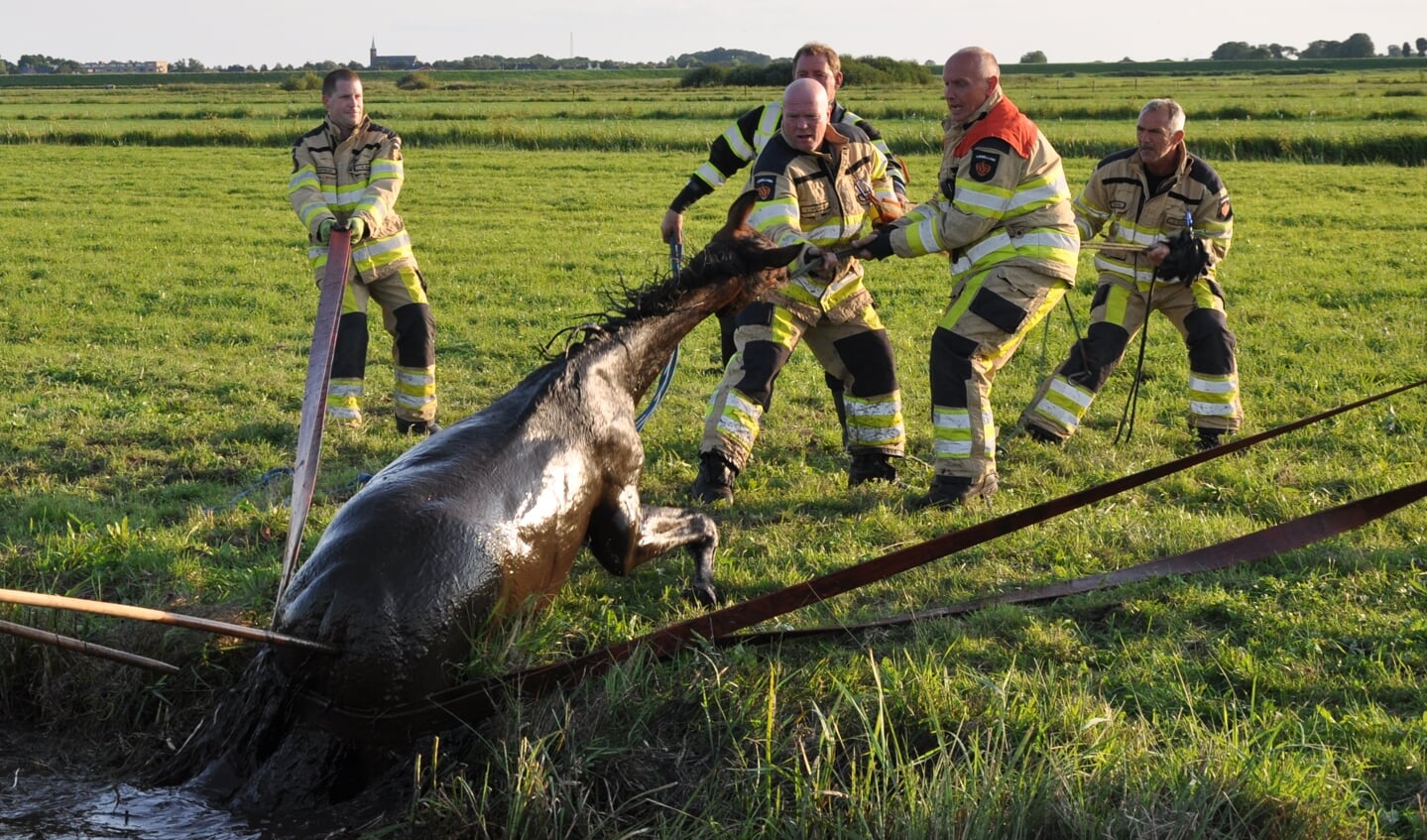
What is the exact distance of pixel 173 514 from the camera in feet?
22.7

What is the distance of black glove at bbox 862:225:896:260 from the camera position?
7.07 meters

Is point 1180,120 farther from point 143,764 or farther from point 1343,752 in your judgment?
point 143,764

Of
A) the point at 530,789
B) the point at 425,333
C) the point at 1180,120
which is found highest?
the point at 1180,120

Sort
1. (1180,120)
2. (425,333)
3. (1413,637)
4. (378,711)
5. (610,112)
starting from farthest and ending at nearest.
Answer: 1. (610,112)
2. (425,333)
3. (1180,120)
4. (1413,637)
5. (378,711)

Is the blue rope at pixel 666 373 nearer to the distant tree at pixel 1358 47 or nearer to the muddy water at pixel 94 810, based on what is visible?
the muddy water at pixel 94 810

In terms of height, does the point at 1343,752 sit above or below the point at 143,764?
above

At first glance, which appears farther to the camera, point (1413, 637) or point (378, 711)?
point (1413, 637)

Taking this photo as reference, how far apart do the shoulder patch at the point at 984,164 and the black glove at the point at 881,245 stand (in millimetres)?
549

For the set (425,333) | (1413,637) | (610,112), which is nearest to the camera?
(1413,637)

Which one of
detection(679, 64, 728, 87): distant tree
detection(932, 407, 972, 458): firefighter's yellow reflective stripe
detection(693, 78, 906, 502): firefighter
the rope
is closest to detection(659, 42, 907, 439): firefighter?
detection(693, 78, 906, 502): firefighter

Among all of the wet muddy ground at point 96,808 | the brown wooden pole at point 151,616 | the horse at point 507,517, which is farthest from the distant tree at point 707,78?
the brown wooden pole at point 151,616

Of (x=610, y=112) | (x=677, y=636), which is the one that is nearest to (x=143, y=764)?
(x=677, y=636)

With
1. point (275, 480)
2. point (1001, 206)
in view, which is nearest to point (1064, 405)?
point (1001, 206)

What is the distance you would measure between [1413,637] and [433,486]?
3804 mm
